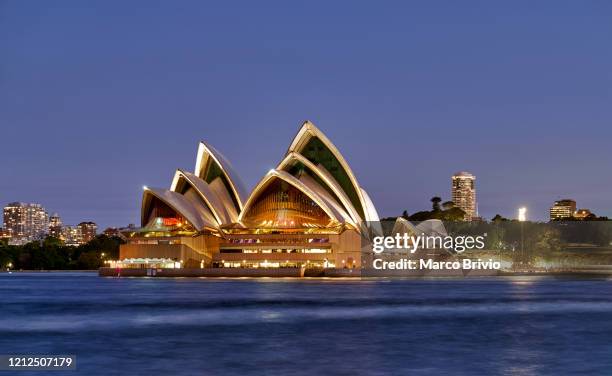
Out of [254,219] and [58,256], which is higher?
[254,219]

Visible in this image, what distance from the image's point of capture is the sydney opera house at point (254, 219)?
107812 mm

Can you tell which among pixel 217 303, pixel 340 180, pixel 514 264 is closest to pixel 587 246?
pixel 514 264

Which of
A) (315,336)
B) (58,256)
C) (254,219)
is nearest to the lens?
(315,336)

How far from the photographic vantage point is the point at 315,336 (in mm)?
35438

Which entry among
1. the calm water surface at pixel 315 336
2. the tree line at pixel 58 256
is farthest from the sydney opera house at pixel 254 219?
the calm water surface at pixel 315 336

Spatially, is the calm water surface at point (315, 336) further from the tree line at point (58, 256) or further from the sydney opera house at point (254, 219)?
the tree line at point (58, 256)

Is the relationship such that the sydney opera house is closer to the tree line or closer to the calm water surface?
the tree line

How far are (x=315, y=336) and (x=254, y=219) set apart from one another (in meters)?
77.7

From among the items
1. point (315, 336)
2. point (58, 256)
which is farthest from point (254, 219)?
point (315, 336)

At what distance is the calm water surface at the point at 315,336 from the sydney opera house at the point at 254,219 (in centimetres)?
5079

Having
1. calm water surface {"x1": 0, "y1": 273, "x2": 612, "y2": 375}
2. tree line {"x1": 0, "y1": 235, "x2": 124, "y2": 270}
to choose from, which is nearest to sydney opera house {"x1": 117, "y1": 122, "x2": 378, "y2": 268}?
tree line {"x1": 0, "y1": 235, "x2": 124, "y2": 270}

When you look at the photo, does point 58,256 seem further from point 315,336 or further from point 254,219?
point 315,336

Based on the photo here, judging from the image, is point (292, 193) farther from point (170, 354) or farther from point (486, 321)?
point (170, 354)

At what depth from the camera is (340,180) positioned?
108625 mm
